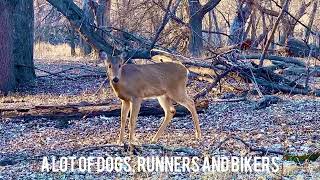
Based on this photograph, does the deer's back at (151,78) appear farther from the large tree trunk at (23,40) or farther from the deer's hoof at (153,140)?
the large tree trunk at (23,40)

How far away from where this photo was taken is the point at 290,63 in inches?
658

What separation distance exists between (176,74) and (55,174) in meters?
3.06

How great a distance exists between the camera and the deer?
8.88 m

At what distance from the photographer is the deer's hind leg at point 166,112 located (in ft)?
28.9

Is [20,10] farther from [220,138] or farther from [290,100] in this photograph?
[220,138]

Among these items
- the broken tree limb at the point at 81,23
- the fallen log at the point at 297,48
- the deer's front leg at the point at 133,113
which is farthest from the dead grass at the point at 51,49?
the deer's front leg at the point at 133,113

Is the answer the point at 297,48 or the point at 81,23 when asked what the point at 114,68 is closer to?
the point at 81,23

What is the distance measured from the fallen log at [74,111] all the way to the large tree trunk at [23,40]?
4.93m

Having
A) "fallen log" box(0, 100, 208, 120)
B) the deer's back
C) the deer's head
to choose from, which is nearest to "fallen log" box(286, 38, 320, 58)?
"fallen log" box(0, 100, 208, 120)

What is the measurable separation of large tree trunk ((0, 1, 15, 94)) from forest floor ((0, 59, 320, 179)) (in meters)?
1.71

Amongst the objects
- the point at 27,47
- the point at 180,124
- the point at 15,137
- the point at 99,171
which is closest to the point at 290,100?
the point at 180,124

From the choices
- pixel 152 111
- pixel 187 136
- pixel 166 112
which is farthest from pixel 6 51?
pixel 187 136

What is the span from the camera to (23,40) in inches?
620

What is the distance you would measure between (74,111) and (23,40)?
19.6 feet
